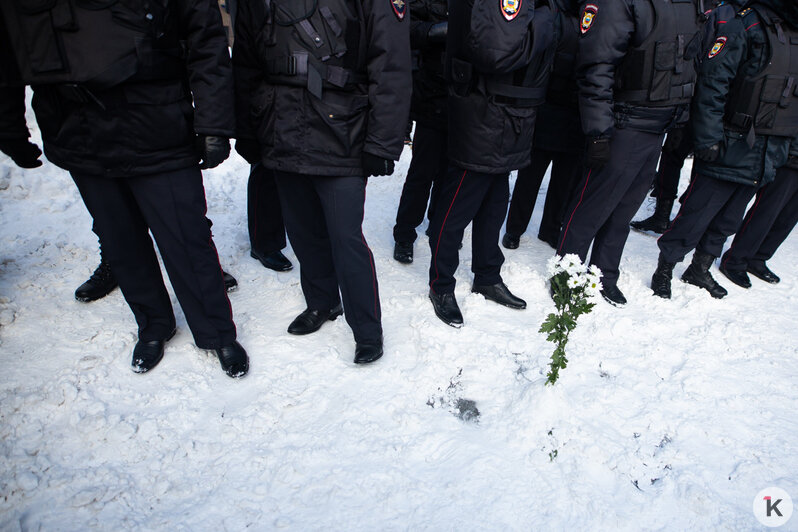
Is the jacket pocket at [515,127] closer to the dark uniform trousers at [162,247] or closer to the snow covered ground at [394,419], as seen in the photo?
the snow covered ground at [394,419]

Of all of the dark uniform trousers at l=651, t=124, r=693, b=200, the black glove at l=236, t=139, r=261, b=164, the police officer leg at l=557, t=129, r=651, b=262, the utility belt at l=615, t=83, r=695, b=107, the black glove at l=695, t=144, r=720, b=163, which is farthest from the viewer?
the dark uniform trousers at l=651, t=124, r=693, b=200

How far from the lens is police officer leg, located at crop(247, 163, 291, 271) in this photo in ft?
11.0

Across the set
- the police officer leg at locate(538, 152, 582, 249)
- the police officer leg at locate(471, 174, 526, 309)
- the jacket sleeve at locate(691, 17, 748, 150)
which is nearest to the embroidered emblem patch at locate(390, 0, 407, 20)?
the police officer leg at locate(471, 174, 526, 309)

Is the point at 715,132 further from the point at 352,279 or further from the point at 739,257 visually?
the point at 352,279

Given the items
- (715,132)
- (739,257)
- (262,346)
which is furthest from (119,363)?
(739,257)

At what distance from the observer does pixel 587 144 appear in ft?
9.91

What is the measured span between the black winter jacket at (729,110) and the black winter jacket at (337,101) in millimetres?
2327

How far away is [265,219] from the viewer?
3.48 meters

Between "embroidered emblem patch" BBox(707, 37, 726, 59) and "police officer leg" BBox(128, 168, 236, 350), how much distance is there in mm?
3448

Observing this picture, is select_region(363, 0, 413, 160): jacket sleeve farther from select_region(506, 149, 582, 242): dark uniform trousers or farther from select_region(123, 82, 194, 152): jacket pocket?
select_region(506, 149, 582, 242): dark uniform trousers

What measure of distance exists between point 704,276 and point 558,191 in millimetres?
1364

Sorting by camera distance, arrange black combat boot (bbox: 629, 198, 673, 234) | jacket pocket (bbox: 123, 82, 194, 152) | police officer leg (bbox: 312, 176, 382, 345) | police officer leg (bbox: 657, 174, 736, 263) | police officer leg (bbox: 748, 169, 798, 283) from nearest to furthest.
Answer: jacket pocket (bbox: 123, 82, 194, 152) → police officer leg (bbox: 312, 176, 382, 345) → police officer leg (bbox: 657, 174, 736, 263) → police officer leg (bbox: 748, 169, 798, 283) → black combat boot (bbox: 629, 198, 673, 234)

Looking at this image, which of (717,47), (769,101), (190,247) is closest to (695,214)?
(769,101)

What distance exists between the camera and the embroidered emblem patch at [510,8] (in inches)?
94.6
